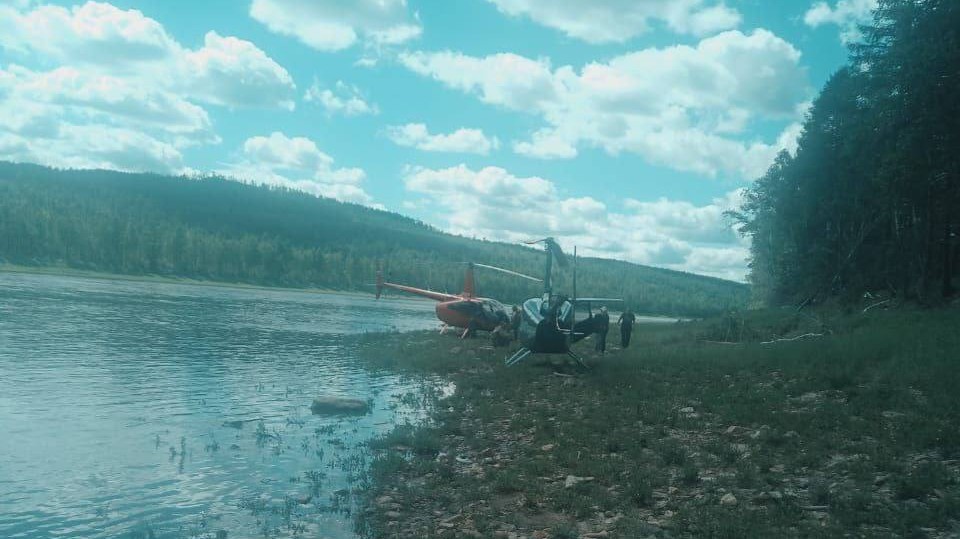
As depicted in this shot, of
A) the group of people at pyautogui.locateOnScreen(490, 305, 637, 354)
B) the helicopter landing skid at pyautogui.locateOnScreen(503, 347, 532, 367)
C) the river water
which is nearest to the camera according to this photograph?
the river water

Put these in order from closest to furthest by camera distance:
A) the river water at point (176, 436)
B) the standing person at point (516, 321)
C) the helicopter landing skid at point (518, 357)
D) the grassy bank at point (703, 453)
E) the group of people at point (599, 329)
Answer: the grassy bank at point (703, 453)
the river water at point (176, 436)
the group of people at point (599, 329)
the helicopter landing skid at point (518, 357)
the standing person at point (516, 321)

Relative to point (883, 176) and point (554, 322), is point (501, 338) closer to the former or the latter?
point (554, 322)

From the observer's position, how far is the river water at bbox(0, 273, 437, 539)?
9.80 metres

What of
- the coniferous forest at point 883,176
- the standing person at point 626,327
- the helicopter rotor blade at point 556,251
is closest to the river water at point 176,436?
the helicopter rotor blade at point 556,251

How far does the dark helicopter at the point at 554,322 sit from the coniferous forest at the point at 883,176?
568 inches

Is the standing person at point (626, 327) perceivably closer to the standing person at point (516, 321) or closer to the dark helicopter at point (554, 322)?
the dark helicopter at point (554, 322)

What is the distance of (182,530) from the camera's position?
Answer: 30.3ft

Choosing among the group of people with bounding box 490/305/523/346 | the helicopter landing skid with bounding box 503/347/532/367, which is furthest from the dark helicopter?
the group of people with bounding box 490/305/523/346

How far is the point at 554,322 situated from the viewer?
79.4 feet

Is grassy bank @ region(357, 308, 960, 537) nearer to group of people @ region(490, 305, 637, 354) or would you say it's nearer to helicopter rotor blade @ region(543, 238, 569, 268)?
group of people @ region(490, 305, 637, 354)

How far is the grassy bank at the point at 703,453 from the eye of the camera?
836 cm

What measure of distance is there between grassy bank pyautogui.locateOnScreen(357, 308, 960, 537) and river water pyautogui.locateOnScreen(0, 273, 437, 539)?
1.48 m

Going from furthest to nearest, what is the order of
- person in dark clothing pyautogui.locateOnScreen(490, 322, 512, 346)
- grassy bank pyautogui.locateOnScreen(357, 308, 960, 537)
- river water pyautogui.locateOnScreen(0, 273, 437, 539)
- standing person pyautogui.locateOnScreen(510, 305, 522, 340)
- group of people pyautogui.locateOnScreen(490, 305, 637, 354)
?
standing person pyautogui.locateOnScreen(510, 305, 522, 340), person in dark clothing pyautogui.locateOnScreen(490, 322, 512, 346), group of people pyautogui.locateOnScreen(490, 305, 637, 354), river water pyautogui.locateOnScreen(0, 273, 437, 539), grassy bank pyautogui.locateOnScreen(357, 308, 960, 537)

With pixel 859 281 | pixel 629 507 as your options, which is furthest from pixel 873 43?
pixel 629 507
